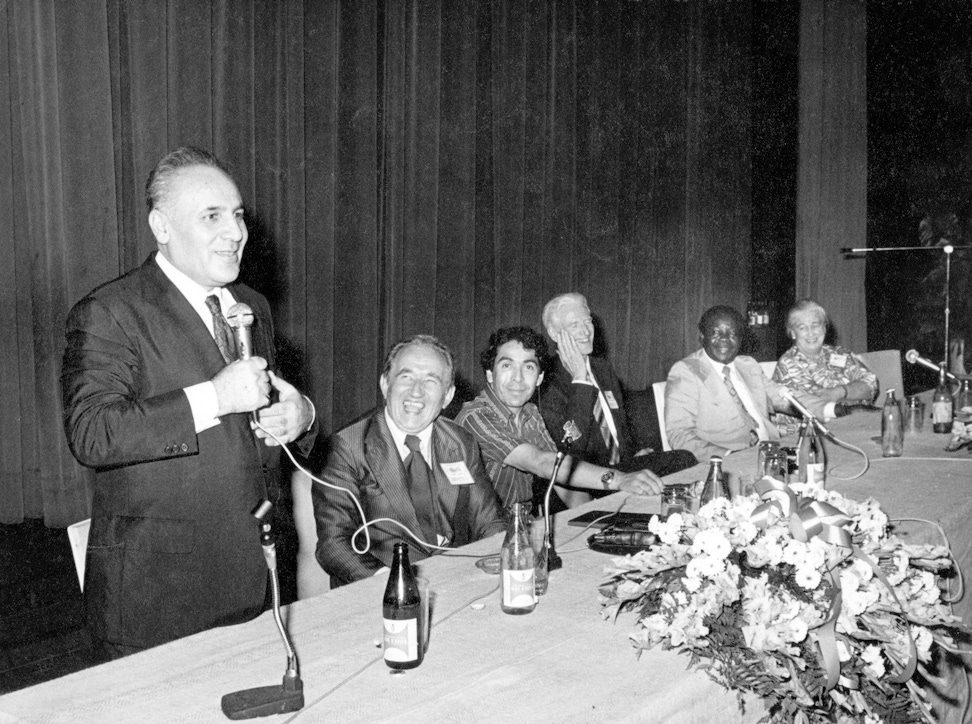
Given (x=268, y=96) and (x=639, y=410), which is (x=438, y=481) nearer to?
(x=268, y=96)

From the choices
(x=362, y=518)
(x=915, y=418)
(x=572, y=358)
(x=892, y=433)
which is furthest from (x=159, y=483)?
(x=915, y=418)

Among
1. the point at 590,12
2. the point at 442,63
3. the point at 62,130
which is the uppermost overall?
the point at 590,12

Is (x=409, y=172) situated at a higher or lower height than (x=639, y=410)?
higher

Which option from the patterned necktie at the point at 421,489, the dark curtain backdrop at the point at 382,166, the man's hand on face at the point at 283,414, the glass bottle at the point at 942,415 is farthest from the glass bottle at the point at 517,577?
the glass bottle at the point at 942,415

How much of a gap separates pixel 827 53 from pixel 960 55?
121 cm

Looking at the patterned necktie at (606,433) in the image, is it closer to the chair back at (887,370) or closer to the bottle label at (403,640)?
the chair back at (887,370)

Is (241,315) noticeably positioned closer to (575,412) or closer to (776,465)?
(776,465)

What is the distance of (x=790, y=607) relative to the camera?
147cm

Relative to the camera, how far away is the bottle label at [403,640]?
4.93 ft

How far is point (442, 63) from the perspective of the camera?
531cm

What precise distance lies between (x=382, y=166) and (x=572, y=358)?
1659mm

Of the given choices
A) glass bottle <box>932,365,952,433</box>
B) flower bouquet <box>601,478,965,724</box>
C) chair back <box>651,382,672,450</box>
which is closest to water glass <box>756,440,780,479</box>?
flower bouquet <box>601,478,965,724</box>

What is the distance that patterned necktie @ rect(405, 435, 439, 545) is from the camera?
8.59 feet

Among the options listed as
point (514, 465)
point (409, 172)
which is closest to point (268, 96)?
point (409, 172)
